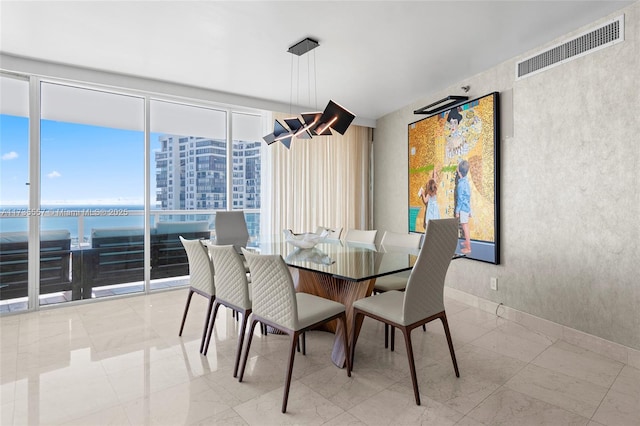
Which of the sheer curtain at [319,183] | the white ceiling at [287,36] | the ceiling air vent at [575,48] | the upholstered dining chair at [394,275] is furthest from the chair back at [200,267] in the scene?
the ceiling air vent at [575,48]

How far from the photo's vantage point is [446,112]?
157 inches

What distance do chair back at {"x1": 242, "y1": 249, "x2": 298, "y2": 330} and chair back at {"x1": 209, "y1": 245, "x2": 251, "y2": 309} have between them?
22cm

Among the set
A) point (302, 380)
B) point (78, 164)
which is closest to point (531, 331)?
point (302, 380)

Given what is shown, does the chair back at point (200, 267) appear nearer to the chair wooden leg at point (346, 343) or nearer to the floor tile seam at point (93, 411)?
the floor tile seam at point (93, 411)

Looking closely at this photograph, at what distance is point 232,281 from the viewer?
2.36 meters

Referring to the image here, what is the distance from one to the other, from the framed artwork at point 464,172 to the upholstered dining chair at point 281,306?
166 centimetres

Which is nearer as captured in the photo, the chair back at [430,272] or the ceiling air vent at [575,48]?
the chair back at [430,272]

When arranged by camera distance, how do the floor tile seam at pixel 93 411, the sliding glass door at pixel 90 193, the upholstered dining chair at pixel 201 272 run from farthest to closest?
the sliding glass door at pixel 90 193
the upholstered dining chair at pixel 201 272
the floor tile seam at pixel 93 411

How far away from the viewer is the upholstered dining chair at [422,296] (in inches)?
78.0

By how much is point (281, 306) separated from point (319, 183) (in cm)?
345

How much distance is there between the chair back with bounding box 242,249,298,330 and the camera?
191 centimetres

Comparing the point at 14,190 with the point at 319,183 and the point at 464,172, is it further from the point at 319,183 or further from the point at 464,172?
the point at 464,172

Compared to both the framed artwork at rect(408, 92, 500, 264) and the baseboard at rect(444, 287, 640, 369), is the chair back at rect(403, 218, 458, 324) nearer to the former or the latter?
the framed artwork at rect(408, 92, 500, 264)

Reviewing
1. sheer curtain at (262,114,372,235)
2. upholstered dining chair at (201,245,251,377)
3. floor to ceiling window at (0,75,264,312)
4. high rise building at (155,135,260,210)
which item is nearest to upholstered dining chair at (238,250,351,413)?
upholstered dining chair at (201,245,251,377)
